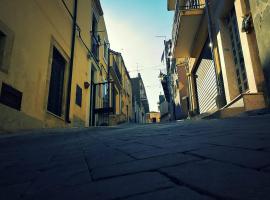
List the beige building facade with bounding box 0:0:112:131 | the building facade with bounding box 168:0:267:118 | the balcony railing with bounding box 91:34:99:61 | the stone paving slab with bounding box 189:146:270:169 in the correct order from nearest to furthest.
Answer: the stone paving slab with bounding box 189:146:270:169 < the beige building facade with bounding box 0:0:112:131 < the building facade with bounding box 168:0:267:118 < the balcony railing with bounding box 91:34:99:61

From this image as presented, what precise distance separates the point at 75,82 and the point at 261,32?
262 inches

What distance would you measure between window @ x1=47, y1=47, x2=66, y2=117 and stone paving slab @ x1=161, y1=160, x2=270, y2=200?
23.5 feet

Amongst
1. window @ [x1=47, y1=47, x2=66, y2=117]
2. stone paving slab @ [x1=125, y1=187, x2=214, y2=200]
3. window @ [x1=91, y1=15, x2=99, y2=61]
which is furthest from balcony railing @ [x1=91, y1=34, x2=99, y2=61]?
stone paving slab @ [x1=125, y1=187, x2=214, y2=200]

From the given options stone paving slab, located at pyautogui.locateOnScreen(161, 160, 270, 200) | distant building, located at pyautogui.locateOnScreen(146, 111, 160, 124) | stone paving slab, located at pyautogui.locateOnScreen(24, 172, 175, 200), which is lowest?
stone paving slab, located at pyautogui.locateOnScreen(24, 172, 175, 200)

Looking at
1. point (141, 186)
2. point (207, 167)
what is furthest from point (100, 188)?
point (207, 167)

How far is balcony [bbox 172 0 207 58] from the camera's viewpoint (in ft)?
28.5

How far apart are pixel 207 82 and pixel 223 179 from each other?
9.55m

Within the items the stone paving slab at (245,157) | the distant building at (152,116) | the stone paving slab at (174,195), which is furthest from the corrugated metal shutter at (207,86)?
the distant building at (152,116)

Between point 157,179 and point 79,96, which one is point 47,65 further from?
point 157,179

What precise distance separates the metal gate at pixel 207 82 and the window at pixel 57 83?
5.25 meters

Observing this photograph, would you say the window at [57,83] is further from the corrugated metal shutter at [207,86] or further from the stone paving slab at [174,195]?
the stone paving slab at [174,195]

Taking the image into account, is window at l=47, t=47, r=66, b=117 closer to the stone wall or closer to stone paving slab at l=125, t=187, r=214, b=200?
the stone wall

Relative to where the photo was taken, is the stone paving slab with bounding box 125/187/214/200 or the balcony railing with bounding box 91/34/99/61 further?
the balcony railing with bounding box 91/34/99/61

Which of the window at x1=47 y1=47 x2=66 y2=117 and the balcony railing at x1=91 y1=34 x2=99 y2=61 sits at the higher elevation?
the balcony railing at x1=91 y1=34 x2=99 y2=61
